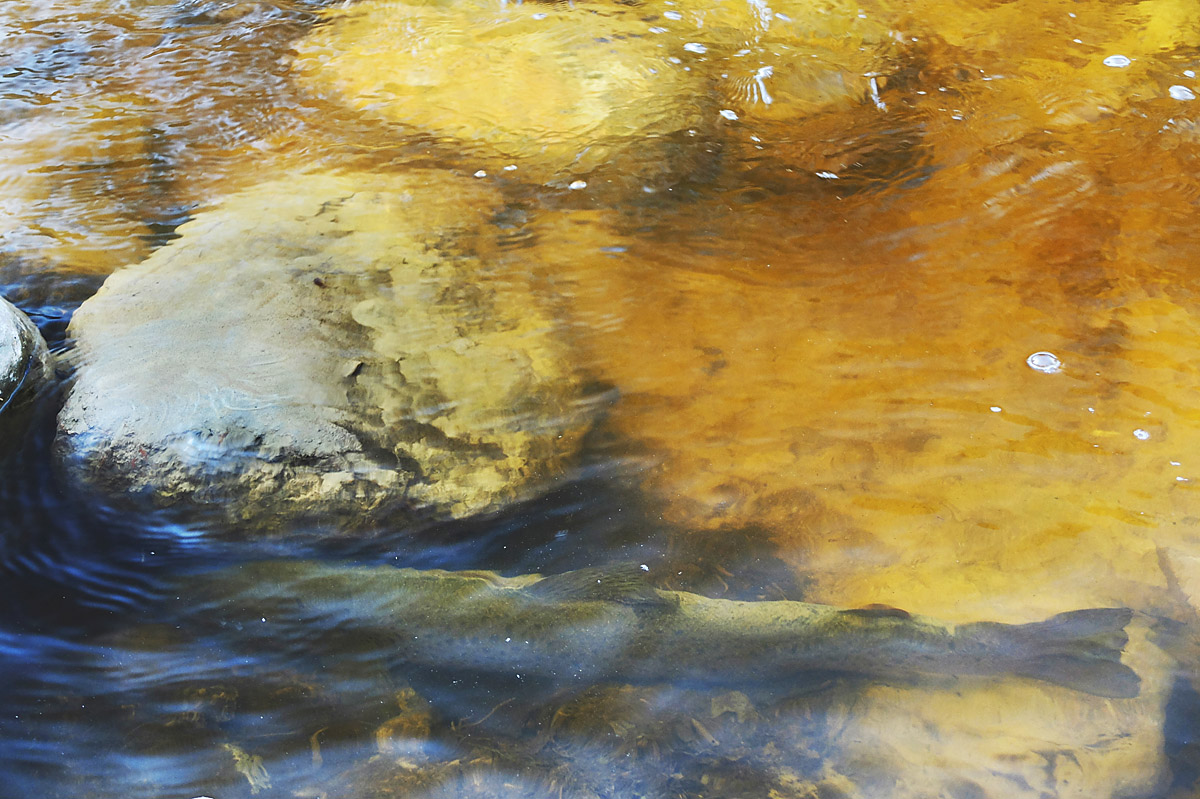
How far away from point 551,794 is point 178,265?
251 cm

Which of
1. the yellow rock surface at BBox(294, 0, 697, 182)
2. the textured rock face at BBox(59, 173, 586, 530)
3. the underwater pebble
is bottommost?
the underwater pebble

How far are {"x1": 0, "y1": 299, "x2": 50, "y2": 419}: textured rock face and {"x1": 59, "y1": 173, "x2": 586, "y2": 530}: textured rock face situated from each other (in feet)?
0.46

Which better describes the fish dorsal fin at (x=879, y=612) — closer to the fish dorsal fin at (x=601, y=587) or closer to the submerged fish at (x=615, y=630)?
the submerged fish at (x=615, y=630)

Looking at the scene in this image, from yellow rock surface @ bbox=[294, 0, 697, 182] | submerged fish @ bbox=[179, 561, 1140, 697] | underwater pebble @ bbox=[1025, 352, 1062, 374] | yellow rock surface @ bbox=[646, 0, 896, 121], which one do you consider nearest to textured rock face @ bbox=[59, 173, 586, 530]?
submerged fish @ bbox=[179, 561, 1140, 697]

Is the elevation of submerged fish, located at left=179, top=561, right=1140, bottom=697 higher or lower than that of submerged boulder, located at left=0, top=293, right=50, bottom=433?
lower

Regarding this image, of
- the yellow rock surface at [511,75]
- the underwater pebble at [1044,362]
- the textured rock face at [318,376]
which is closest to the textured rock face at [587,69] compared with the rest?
the yellow rock surface at [511,75]

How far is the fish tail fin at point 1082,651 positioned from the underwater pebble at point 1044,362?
1.00 meters

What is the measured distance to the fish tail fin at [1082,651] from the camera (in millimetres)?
2081

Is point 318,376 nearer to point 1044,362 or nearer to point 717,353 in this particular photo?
point 717,353

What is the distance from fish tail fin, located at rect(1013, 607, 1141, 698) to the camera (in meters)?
2.08

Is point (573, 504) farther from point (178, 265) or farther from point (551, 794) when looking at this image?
point (178, 265)

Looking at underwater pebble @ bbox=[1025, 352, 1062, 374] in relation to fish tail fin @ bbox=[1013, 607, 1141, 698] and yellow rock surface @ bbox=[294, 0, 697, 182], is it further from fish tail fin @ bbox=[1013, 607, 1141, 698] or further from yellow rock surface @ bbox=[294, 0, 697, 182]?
yellow rock surface @ bbox=[294, 0, 697, 182]

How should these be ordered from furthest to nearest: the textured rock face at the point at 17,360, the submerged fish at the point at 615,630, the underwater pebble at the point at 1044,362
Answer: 1. the underwater pebble at the point at 1044,362
2. the textured rock face at the point at 17,360
3. the submerged fish at the point at 615,630

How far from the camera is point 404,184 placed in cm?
381
